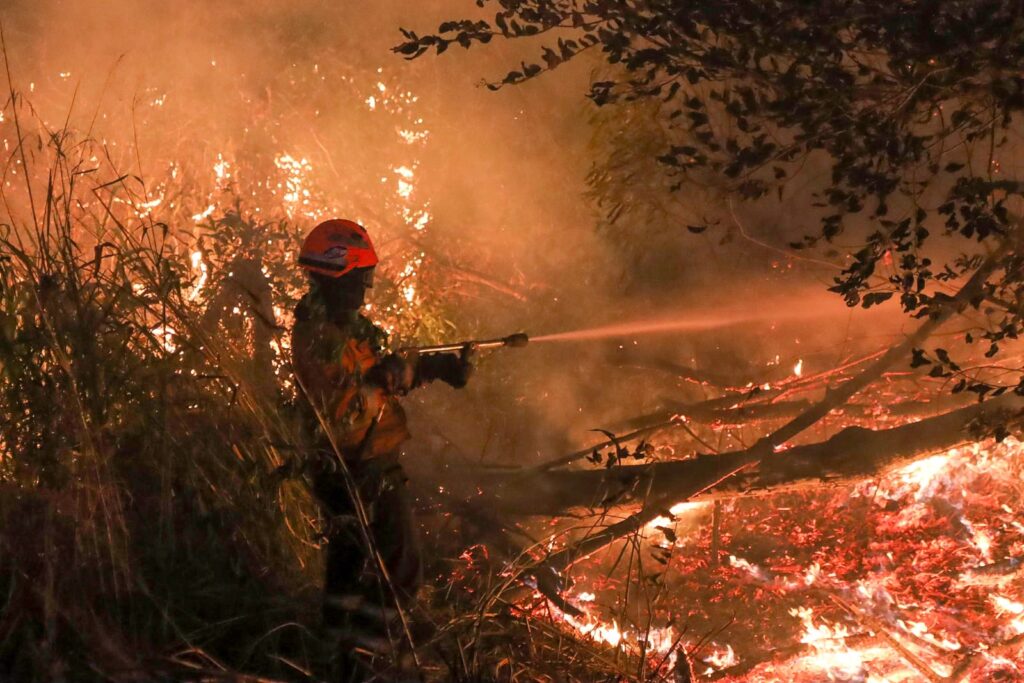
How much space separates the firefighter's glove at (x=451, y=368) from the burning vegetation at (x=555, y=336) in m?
0.60

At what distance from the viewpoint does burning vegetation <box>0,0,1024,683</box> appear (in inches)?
144

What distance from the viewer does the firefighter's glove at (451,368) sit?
4.27 meters

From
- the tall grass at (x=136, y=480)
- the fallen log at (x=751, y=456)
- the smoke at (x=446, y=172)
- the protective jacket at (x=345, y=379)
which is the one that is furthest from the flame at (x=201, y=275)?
the fallen log at (x=751, y=456)

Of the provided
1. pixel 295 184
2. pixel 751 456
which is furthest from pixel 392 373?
pixel 295 184

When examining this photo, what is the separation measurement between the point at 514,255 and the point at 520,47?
164 cm

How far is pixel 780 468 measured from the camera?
5.24m

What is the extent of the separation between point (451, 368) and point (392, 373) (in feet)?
0.95

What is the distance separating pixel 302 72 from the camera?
8078 millimetres

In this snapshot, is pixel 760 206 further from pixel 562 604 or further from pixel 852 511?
pixel 562 604

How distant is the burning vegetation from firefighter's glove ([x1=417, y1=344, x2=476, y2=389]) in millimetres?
604

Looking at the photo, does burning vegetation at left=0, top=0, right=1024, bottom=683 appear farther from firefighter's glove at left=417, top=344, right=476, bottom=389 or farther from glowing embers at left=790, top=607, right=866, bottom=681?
firefighter's glove at left=417, top=344, right=476, bottom=389

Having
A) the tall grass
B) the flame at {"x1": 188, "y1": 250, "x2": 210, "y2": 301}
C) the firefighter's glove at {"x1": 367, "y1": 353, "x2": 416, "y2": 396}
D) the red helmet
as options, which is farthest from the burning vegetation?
the red helmet

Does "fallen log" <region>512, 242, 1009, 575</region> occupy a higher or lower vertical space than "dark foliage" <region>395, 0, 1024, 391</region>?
lower

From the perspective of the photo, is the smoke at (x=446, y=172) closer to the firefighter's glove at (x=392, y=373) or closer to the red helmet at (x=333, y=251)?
the firefighter's glove at (x=392, y=373)
